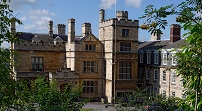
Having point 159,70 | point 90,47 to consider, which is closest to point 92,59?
point 90,47

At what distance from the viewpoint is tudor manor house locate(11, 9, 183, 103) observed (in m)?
29.6

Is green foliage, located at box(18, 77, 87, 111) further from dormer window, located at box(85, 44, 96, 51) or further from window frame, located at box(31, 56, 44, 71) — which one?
window frame, located at box(31, 56, 44, 71)

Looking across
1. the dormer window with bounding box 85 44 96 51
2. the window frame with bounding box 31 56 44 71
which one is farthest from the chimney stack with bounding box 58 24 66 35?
the dormer window with bounding box 85 44 96 51

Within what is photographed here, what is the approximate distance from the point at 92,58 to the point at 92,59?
0.39ft

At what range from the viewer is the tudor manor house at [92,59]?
29625 millimetres

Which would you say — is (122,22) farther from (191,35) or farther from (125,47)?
(191,35)

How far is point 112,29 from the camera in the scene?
29328mm

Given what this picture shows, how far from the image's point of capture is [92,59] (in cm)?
3139

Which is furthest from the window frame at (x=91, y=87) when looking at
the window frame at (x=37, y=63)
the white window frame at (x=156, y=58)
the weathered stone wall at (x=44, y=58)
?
the white window frame at (x=156, y=58)

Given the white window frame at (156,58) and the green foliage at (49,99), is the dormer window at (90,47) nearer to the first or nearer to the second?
the white window frame at (156,58)

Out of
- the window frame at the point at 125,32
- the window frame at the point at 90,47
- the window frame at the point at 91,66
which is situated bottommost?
the window frame at the point at 91,66

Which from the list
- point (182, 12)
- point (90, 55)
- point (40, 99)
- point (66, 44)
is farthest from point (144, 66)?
point (182, 12)

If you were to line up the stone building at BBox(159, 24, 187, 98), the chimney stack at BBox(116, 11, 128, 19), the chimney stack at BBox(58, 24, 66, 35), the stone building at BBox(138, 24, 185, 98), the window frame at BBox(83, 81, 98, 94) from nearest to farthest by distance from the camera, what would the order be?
the stone building at BBox(159, 24, 187, 98)
the stone building at BBox(138, 24, 185, 98)
the chimney stack at BBox(116, 11, 128, 19)
the window frame at BBox(83, 81, 98, 94)
the chimney stack at BBox(58, 24, 66, 35)

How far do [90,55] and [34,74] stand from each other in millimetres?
6557
